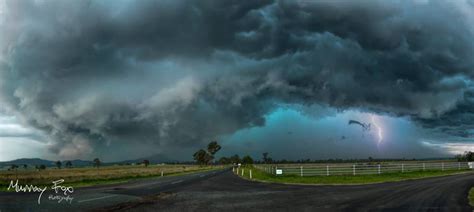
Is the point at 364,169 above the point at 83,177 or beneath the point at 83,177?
above

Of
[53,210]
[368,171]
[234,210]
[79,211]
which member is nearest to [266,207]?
[234,210]

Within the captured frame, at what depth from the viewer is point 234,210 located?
1670 centimetres

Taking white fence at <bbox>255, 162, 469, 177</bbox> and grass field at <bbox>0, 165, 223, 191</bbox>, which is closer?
grass field at <bbox>0, 165, 223, 191</bbox>

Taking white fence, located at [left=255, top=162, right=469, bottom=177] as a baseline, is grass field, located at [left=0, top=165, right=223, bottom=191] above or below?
below

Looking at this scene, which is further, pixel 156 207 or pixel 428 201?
pixel 428 201

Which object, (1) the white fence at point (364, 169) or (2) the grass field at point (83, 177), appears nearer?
(2) the grass field at point (83, 177)

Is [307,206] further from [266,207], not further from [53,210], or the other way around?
[53,210]

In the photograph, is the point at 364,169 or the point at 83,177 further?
the point at 83,177

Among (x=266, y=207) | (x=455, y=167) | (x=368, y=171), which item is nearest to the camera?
(x=266, y=207)

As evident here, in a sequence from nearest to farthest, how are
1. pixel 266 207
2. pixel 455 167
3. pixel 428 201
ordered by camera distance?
pixel 266 207 → pixel 428 201 → pixel 455 167

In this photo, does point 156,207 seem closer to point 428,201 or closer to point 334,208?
point 334,208

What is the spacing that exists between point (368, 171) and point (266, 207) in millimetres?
39376

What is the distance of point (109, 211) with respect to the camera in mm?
16578

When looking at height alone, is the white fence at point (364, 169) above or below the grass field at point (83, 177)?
above
